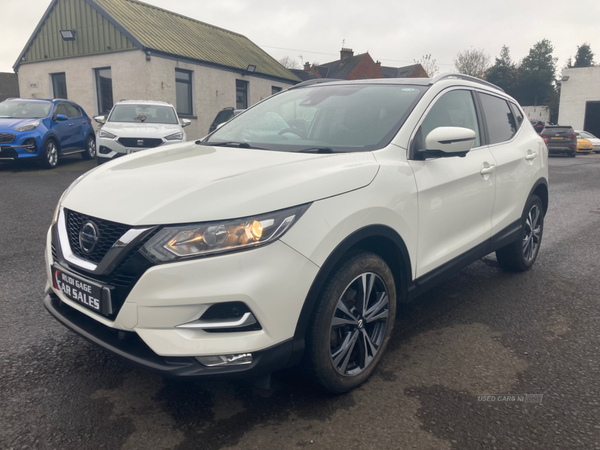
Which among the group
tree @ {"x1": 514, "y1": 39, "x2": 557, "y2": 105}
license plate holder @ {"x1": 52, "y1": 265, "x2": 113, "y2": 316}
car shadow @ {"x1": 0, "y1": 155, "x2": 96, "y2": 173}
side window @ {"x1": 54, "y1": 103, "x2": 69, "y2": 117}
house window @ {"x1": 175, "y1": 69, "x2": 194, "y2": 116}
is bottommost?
car shadow @ {"x1": 0, "y1": 155, "x2": 96, "y2": 173}

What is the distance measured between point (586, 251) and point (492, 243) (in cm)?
244

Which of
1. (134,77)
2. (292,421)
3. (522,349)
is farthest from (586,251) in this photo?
(134,77)

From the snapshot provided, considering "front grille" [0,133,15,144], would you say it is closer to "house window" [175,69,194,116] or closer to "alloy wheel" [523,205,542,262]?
"house window" [175,69,194,116]

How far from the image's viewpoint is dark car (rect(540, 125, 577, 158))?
24.6m

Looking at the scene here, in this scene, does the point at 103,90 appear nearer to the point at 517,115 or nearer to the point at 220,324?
the point at 517,115

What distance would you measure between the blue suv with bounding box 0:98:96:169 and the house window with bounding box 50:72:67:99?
9437 millimetres

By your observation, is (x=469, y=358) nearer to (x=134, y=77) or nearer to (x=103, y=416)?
(x=103, y=416)

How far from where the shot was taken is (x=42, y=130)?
1215cm

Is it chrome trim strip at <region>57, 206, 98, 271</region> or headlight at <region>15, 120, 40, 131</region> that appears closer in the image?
chrome trim strip at <region>57, 206, 98, 271</region>

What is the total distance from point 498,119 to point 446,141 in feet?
5.24

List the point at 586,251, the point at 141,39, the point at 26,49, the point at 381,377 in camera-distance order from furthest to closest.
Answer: the point at 26,49, the point at 141,39, the point at 586,251, the point at 381,377


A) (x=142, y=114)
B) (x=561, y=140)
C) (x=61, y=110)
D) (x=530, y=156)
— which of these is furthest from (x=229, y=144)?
(x=561, y=140)

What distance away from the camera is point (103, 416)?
2.45m

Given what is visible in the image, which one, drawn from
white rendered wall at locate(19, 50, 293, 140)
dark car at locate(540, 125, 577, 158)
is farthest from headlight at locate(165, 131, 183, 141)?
dark car at locate(540, 125, 577, 158)
